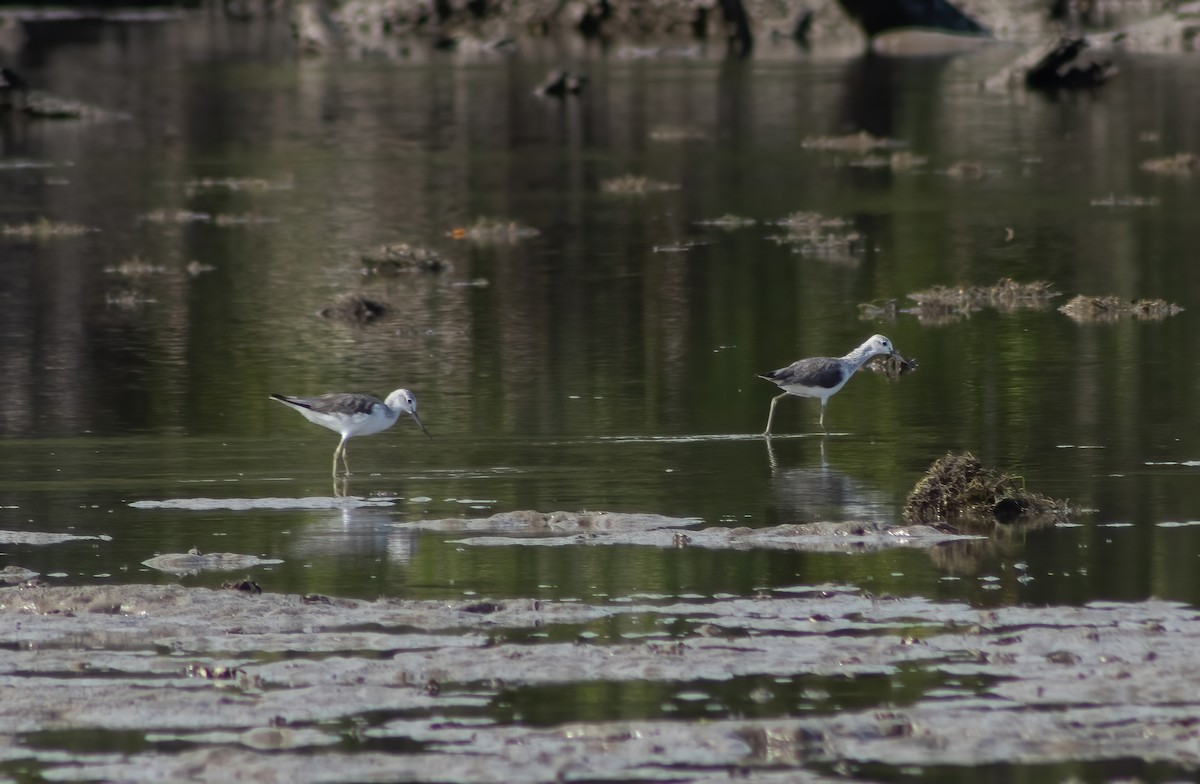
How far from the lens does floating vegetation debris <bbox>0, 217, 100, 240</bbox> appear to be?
35812 millimetres

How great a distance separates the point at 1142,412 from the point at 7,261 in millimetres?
18605

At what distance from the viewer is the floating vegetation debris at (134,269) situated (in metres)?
31.3

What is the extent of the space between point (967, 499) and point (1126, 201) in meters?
23.8

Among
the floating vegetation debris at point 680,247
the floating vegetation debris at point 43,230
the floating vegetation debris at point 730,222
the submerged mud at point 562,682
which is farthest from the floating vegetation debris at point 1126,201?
the submerged mud at point 562,682

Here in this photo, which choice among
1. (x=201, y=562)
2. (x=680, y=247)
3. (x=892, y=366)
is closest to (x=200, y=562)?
(x=201, y=562)

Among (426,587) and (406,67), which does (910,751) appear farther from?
(406,67)

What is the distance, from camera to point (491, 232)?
34938 mm

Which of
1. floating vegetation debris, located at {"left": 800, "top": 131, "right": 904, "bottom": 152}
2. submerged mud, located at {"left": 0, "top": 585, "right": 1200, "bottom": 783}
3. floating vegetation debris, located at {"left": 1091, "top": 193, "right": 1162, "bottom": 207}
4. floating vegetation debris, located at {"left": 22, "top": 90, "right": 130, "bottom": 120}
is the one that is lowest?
submerged mud, located at {"left": 0, "top": 585, "right": 1200, "bottom": 783}

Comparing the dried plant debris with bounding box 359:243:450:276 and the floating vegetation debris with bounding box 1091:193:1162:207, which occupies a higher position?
the floating vegetation debris with bounding box 1091:193:1162:207

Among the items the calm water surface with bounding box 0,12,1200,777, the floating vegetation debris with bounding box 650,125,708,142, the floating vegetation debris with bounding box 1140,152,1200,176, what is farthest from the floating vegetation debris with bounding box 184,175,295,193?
the floating vegetation debris with bounding box 1140,152,1200,176

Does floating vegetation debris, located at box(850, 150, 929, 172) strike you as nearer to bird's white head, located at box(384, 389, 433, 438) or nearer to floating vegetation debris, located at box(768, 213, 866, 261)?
floating vegetation debris, located at box(768, 213, 866, 261)

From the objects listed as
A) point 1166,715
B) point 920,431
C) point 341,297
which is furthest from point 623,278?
point 1166,715

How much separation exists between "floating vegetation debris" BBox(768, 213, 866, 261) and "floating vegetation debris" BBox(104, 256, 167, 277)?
8746 mm

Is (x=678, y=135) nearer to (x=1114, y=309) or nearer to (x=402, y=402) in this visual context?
(x=1114, y=309)
